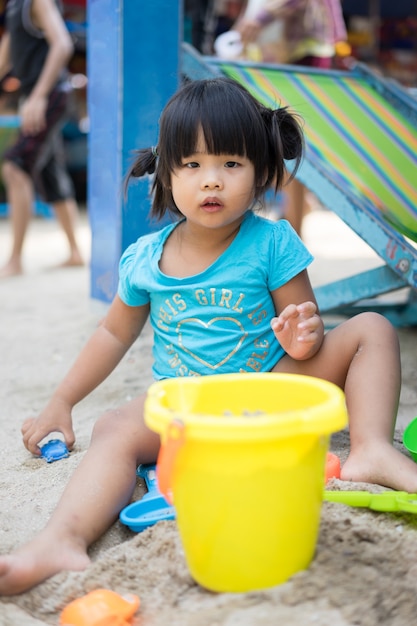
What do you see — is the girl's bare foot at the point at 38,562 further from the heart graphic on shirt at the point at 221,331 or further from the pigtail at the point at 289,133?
the pigtail at the point at 289,133

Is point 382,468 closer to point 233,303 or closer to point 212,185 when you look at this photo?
point 233,303

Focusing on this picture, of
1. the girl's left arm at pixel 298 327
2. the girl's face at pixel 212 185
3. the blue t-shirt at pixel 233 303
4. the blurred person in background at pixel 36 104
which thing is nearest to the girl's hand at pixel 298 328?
the girl's left arm at pixel 298 327

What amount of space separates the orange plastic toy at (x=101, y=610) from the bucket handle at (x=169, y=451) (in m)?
0.17

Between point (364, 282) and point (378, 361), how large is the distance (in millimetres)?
805

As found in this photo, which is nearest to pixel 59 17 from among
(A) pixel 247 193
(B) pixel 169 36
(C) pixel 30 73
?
(C) pixel 30 73

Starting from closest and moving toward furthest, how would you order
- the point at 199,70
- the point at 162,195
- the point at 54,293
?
the point at 162,195, the point at 199,70, the point at 54,293

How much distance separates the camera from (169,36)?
8.11 ft

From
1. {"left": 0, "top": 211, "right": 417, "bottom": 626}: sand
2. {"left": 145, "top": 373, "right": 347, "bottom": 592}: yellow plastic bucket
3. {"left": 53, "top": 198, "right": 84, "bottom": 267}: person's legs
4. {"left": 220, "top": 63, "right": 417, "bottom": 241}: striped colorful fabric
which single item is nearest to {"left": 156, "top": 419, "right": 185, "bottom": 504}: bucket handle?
{"left": 145, "top": 373, "right": 347, "bottom": 592}: yellow plastic bucket

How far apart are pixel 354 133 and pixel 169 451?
1761 millimetres

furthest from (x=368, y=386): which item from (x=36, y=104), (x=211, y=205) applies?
(x=36, y=104)

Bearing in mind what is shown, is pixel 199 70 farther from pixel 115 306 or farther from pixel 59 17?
pixel 59 17

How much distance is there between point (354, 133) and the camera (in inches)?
96.3

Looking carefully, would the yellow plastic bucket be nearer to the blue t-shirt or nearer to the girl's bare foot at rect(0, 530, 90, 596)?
the girl's bare foot at rect(0, 530, 90, 596)

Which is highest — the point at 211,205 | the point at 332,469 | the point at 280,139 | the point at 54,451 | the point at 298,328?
the point at 280,139
